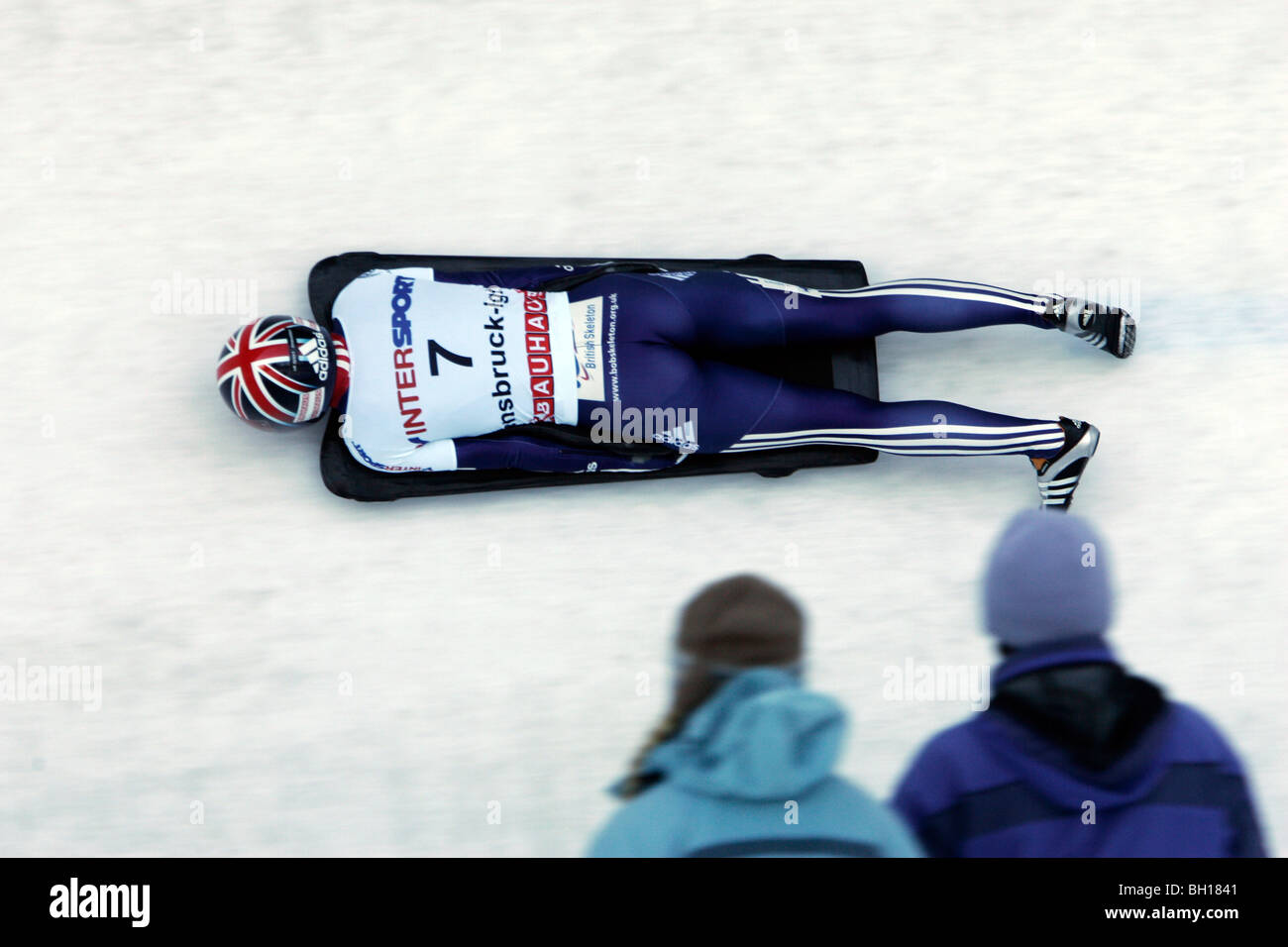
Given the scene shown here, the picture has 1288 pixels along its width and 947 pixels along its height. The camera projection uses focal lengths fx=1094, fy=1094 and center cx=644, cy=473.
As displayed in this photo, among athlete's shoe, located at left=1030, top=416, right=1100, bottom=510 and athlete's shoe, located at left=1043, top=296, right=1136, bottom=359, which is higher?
athlete's shoe, located at left=1043, top=296, right=1136, bottom=359

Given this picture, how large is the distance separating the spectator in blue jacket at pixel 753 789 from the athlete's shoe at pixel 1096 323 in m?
1.71

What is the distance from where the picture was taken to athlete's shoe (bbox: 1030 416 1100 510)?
9.23 ft

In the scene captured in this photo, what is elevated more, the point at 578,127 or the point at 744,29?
the point at 744,29

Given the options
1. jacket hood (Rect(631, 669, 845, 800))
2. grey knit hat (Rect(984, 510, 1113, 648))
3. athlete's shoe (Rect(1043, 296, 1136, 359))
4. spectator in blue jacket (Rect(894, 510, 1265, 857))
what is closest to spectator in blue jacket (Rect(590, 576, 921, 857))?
jacket hood (Rect(631, 669, 845, 800))

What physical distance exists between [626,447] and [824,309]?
0.62m

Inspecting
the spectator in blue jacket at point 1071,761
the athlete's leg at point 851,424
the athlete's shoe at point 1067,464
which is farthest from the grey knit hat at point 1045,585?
the athlete's shoe at point 1067,464

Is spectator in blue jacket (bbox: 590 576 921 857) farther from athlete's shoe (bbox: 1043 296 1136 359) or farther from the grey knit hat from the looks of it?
athlete's shoe (bbox: 1043 296 1136 359)

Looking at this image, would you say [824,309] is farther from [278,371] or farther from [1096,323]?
[278,371]

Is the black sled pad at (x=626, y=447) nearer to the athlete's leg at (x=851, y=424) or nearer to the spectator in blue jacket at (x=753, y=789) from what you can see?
the athlete's leg at (x=851, y=424)

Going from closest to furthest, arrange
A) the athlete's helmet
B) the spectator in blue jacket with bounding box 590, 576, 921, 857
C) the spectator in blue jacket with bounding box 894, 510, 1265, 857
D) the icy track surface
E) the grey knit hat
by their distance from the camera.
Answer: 1. the spectator in blue jacket with bounding box 590, 576, 921, 857
2. the spectator in blue jacket with bounding box 894, 510, 1265, 857
3. the grey knit hat
4. the athlete's helmet
5. the icy track surface

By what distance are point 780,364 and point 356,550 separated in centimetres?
123

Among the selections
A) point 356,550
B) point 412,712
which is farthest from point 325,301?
point 412,712
